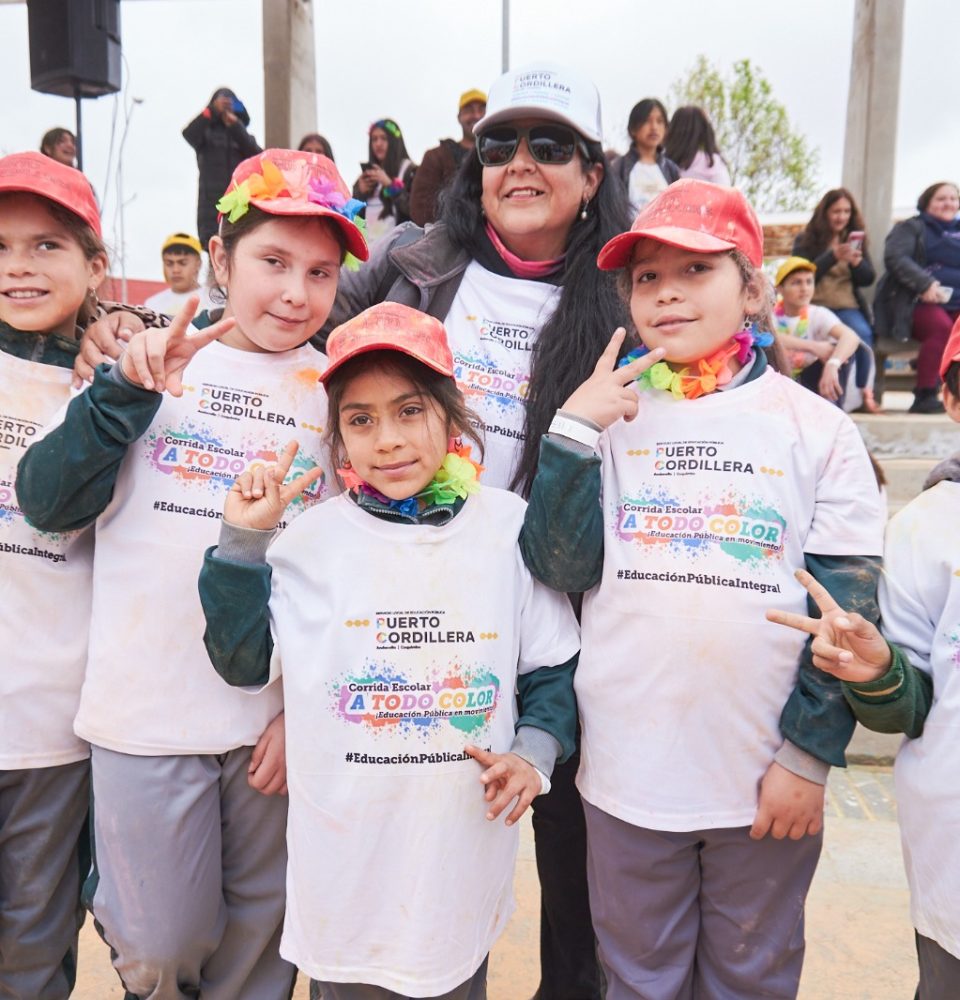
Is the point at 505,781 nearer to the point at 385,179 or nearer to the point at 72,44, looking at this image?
the point at 385,179

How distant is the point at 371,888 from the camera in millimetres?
1603

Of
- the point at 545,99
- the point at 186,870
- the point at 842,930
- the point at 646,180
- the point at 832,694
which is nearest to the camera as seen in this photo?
the point at 832,694

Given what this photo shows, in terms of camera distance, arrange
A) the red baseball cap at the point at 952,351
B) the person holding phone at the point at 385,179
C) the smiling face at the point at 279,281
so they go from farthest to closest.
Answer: the person holding phone at the point at 385,179 < the smiling face at the point at 279,281 < the red baseball cap at the point at 952,351

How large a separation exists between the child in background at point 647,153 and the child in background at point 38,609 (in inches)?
192

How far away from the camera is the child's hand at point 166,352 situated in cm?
165

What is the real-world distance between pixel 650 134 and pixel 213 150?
324cm

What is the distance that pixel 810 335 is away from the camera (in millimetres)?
6016

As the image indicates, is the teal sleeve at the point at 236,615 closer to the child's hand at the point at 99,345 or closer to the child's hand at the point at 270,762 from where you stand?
the child's hand at the point at 270,762

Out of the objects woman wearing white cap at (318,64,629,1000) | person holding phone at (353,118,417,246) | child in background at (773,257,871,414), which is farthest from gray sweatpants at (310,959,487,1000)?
person holding phone at (353,118,417,246)

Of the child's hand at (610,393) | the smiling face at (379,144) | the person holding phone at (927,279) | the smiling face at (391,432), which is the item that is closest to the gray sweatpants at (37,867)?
the smiling face at (391,432)

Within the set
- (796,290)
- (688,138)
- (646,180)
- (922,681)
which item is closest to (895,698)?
(922,681)

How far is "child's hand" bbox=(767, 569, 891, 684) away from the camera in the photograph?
1.50 metres

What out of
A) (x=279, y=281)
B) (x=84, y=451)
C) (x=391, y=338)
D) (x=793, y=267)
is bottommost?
(x=84, y=451)

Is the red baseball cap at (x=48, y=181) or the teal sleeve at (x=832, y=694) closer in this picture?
the teal sleeve at (x=832, y=694)
